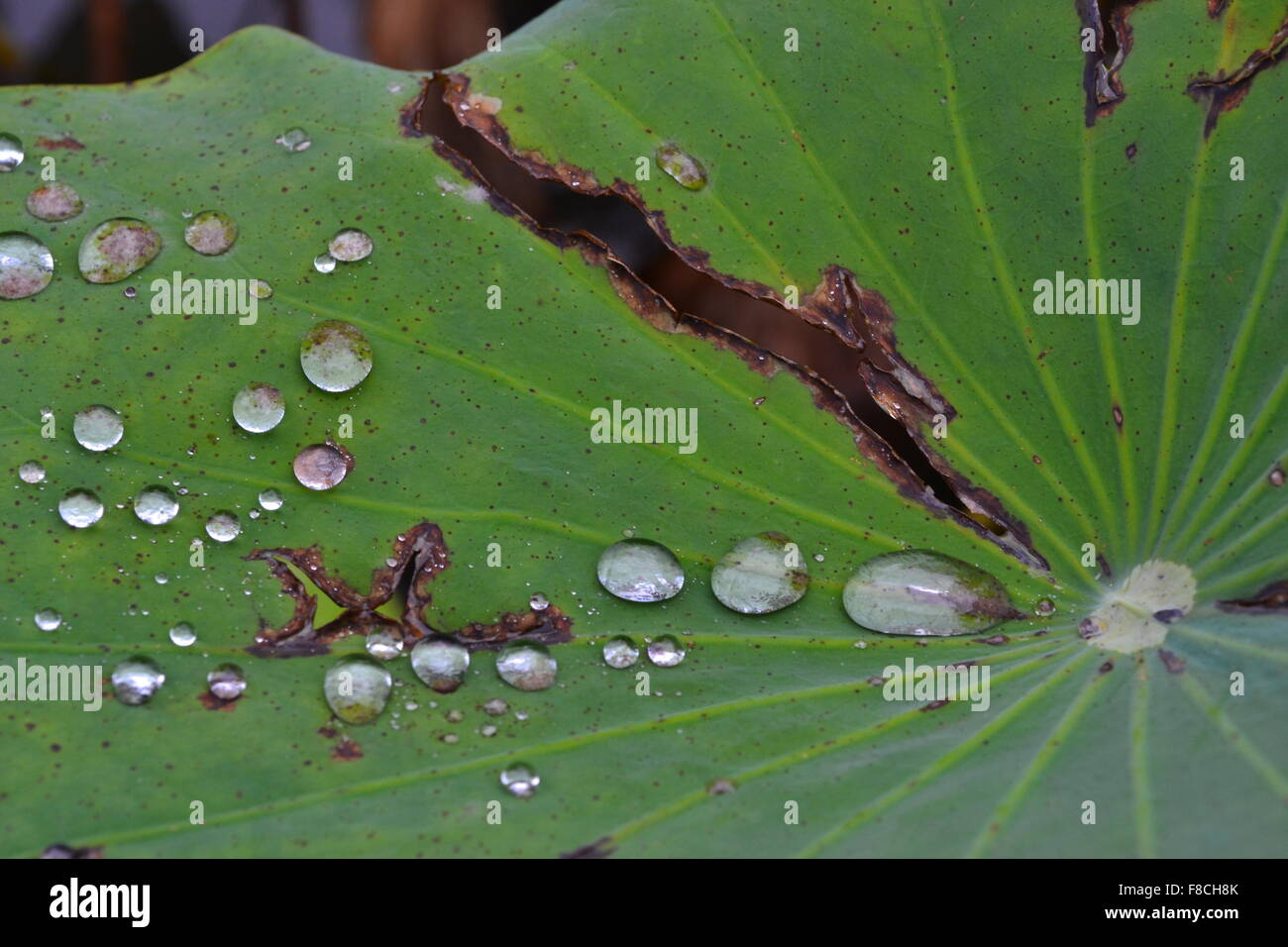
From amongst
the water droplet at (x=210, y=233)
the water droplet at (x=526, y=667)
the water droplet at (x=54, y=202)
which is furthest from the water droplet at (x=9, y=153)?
the water droplet at (x=526, y=667)

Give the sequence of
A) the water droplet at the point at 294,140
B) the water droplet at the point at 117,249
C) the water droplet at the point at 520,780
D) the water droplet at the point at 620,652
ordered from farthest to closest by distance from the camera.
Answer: the water droplet at the point at 294,140 < the water droplet at the point at 117,249 < the water droplet at the point at 620,652 < the water droplet at the point at 520,780

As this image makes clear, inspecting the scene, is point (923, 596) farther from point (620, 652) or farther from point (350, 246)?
point (350, 246)

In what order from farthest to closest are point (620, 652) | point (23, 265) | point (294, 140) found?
1. point (294, 140)
2. point (23, 265)
3. point (620, 652)

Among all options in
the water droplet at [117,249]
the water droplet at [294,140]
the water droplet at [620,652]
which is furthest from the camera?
the water droplet at [294,140]

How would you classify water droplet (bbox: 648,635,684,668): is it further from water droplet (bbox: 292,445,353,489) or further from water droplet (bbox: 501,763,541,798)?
water droplet (bbox: 292,445,353,489)

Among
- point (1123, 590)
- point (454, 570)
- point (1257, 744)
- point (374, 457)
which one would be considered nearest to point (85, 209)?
point (374, 457)

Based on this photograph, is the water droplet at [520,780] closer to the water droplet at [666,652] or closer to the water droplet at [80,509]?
the water droplet at [666,652]

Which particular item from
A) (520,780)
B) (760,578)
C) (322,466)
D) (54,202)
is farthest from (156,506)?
(760,578)
